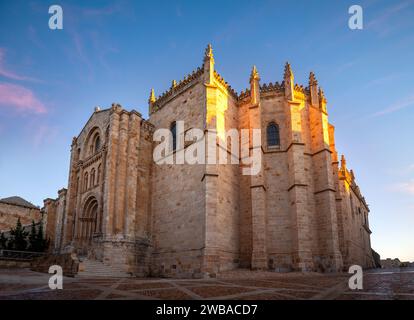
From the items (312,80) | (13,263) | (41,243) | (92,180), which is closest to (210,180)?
(92,180)

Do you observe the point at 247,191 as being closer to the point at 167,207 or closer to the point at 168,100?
the point at 167,207

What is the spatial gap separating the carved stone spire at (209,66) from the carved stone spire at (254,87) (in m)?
3.29

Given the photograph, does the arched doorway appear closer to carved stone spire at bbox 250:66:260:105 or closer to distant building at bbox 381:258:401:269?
carved stone spire at bbox 250:66:260:105

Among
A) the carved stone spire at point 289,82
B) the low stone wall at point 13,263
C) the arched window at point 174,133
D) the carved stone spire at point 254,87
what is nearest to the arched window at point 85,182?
the low stone wall at point 13,263

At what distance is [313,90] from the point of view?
74.1ft

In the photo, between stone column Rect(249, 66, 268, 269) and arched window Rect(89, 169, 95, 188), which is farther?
arched window Rect(89, 169, 95, 188)

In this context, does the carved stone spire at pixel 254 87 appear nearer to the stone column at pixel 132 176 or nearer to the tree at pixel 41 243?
the stone column at pixel 132 176

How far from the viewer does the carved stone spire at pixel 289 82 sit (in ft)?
70.0

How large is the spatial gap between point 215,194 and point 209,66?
28.2 ft

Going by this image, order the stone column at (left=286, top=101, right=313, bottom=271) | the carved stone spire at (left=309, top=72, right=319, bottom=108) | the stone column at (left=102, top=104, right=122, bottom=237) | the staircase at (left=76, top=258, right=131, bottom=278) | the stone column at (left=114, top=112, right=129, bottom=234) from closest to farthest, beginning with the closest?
the staircase at (left=76, top=258, right=131, bottom=278)
the stone column at (left=286, top=101, right=313, bottom=271)
the stone column at (left=102, top=104, right=122, bottom=237)
the stone column at (left=114, top=112, right=129, bottom=234)
the carved stone spire at (left=309, top=72, right=319, bottom=108)

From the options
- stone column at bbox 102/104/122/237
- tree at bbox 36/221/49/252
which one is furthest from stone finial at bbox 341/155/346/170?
tree at bbox 36/221/49/252

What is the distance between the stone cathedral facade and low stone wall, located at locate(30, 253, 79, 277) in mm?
1555

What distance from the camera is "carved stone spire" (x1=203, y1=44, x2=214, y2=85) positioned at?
1974cm
